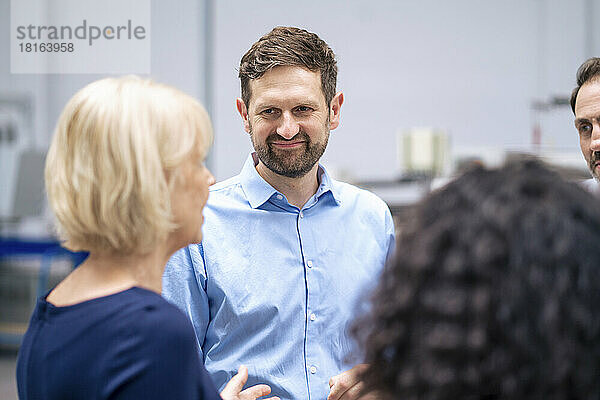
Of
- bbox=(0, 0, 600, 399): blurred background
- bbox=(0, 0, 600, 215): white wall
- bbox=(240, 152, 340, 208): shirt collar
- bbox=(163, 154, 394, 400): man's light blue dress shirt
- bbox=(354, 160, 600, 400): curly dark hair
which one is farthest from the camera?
bbox=(0, 0, 600, 215): white wall

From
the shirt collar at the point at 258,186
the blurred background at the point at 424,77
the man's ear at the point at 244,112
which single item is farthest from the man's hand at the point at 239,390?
the blurred background at the point at 424,77

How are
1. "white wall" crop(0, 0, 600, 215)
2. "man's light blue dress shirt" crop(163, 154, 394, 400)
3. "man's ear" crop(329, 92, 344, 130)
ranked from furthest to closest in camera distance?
"white wall" crop(0, 0, 600, 215) → "man's ear" crop(329, 92, 344, 130) → "man's light blue dress shirt" crop(163, 154, 394, 400)

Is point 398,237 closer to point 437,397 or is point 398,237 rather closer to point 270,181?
point 437,397

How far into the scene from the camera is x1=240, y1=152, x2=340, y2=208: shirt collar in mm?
1439

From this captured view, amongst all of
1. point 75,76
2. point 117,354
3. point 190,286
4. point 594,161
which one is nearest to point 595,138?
point 594,161

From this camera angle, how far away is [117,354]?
2.26ft

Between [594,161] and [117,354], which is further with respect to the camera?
[594,161]

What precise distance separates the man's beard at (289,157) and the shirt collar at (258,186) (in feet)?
0.15

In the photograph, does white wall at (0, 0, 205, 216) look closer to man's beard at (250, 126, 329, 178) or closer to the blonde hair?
man's beard at (250, 126, 329, 178)

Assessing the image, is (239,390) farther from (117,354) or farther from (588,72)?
(588,72)

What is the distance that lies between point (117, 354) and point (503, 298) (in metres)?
0.42

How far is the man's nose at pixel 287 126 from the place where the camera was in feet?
4.57

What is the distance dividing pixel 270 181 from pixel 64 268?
2.49 m

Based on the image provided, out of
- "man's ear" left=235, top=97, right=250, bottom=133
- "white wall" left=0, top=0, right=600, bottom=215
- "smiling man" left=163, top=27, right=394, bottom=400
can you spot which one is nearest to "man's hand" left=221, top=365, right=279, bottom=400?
"smiling man" left=163, top=27, right=394, bottom=400
